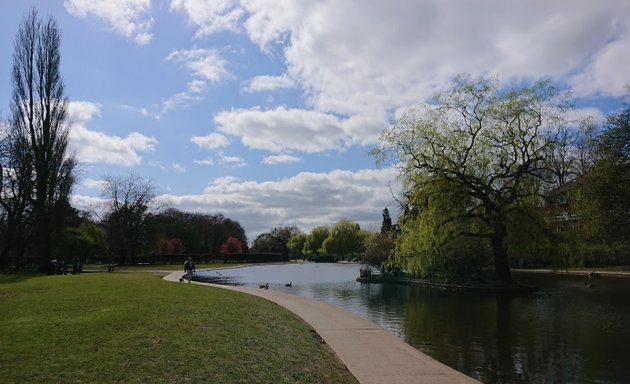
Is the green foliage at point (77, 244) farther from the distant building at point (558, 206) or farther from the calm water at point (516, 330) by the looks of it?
the distant building at point (558, 206)

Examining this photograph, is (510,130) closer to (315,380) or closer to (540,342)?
(540,342)

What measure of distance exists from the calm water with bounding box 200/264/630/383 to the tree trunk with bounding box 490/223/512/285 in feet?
8.13

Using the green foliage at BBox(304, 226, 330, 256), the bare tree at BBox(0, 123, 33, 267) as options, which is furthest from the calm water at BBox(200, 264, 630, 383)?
the green foliage at BBox(304, 226, 330, 256)

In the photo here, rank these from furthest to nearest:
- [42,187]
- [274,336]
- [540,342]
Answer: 1. [42,187]
2. [540,342]
3. [274,336]

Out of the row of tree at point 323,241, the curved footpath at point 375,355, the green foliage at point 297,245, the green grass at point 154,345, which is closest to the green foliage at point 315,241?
the row of tree at point 323,241

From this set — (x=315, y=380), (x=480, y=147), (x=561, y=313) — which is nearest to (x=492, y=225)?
(x=480, y=147)

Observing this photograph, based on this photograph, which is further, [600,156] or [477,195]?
[600,156]

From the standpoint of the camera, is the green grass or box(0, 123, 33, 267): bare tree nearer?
the green grass

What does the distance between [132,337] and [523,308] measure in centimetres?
1736

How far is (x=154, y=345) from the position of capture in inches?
377

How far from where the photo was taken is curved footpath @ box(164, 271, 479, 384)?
8.86m

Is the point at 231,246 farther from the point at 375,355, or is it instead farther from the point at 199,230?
the point at 375,355

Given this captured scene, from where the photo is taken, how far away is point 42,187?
127ft

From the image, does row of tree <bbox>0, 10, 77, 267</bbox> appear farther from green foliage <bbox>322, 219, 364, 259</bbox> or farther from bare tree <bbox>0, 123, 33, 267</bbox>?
green foliage <bbox>322, 219, 364, 259</bbox>
